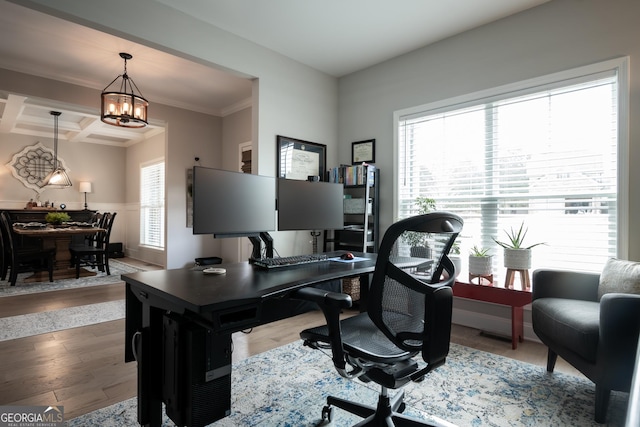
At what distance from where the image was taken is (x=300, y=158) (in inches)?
153

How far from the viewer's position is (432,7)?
2.88m

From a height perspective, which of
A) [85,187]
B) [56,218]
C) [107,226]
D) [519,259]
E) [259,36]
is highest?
[259,36]

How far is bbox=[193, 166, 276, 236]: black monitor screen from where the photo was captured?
1746 mm

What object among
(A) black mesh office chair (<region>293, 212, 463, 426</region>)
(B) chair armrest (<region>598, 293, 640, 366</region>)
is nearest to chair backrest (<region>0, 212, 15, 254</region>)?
(A) black mesh office chair (<region>293, 212, 463, 426</region>)

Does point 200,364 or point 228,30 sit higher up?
point 228,30

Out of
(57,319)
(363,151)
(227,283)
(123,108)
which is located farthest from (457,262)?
(57,319)

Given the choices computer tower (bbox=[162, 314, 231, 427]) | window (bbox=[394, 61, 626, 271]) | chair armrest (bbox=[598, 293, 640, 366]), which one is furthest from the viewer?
window (bbox=[394, 61, 626, 271])

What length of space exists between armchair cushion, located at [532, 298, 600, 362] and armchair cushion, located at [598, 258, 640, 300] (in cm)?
14

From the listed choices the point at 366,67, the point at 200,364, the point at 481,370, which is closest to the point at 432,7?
the point at 366,67

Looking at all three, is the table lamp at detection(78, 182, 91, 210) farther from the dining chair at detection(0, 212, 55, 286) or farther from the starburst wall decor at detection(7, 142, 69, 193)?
the dining chair at detection(0, 212, 55, 286)

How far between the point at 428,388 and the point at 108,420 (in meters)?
1.73

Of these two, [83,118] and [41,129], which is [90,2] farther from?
[41,129]

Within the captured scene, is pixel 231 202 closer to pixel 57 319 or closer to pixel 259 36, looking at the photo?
pixel 259 36

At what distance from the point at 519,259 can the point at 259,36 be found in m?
3.08
